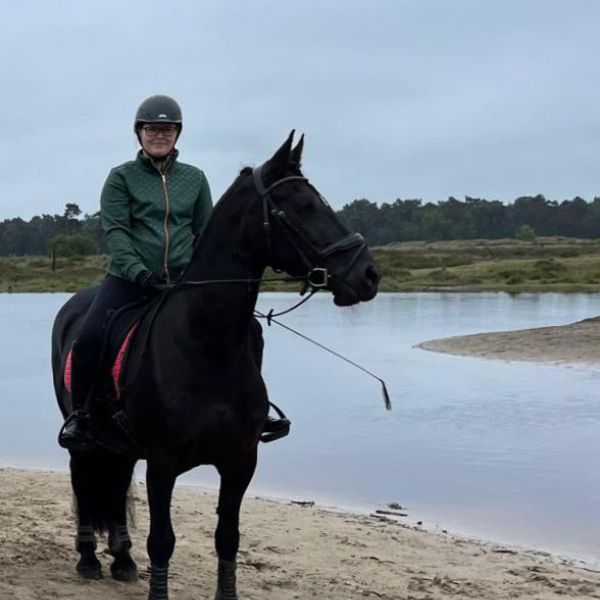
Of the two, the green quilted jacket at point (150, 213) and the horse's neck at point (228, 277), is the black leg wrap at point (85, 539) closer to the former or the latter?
the green quilted jacket at point (150, 213)

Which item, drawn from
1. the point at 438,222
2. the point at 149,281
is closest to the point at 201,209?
the point at 149,281

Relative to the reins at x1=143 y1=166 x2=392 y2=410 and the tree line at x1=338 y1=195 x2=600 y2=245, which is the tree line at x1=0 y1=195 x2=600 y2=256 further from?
the reins at x1=143 y1=166 x2=392 y2=410

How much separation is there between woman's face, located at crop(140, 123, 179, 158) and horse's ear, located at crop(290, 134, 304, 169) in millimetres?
977

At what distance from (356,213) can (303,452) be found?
129 m

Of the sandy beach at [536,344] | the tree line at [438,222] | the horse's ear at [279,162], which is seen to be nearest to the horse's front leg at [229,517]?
the horse's ear at [279,162]

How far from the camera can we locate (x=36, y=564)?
20.1 ft

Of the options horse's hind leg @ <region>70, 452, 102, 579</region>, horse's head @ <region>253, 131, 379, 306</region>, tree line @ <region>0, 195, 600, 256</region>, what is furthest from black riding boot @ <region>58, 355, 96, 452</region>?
tree line @ <region>0, 195, 600, 256</region>

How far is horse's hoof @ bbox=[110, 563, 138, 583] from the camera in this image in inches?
237

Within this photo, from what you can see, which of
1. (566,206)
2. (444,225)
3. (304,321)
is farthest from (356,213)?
(304,321)

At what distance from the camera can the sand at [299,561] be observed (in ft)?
19.2

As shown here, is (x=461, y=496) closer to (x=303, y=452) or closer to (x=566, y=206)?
(x=303, y=452)

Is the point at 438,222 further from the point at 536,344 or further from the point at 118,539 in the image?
the point at 118,539

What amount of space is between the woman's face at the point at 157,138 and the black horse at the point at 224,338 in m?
0.63

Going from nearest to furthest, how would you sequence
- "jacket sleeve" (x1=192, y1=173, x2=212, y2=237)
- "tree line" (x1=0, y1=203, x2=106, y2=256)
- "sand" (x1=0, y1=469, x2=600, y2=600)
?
1. "jacket sleeve" (x1=192, y1=173, x2=212, y2=237)
2. "sand" (x1=0, y1=469, x2=600, y2=600)
3. "tree line" (x1=0, y1=203, x2=106, y2=256)
